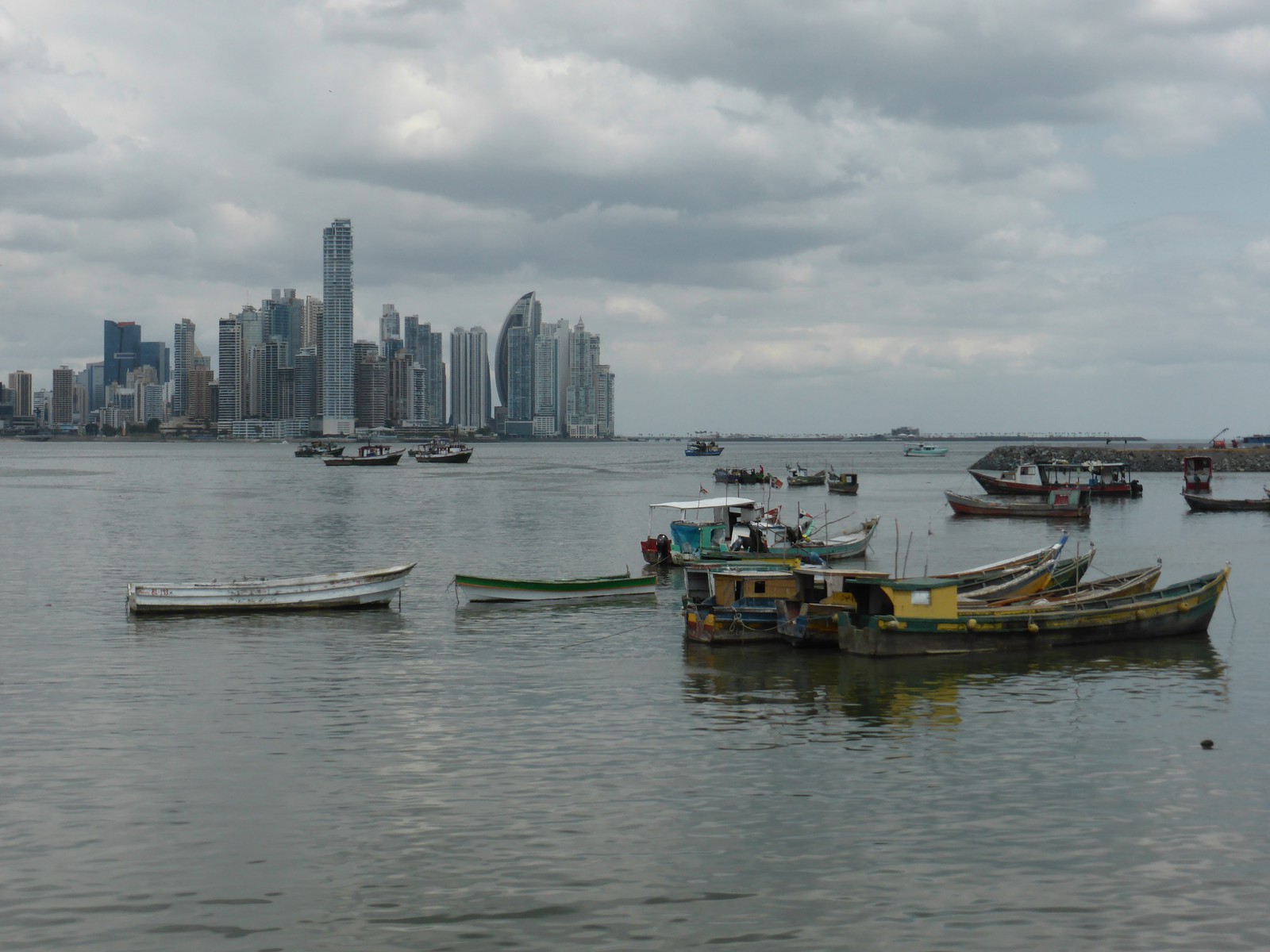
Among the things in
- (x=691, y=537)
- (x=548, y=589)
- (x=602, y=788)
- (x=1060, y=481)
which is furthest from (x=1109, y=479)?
(x=602, y=788)

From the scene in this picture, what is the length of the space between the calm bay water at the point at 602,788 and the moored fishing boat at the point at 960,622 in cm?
75

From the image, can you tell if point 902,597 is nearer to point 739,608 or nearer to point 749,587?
point 739,608

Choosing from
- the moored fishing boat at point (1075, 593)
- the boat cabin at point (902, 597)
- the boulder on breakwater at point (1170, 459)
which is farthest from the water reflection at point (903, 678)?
the boulder on breakwater at point (1170, 459)

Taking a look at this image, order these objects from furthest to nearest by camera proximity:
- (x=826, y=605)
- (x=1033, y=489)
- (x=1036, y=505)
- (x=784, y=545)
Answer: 1. (x=1033, y=489)
2. (x=1036, y=505)
3. (x=784, y=545)
4. (x=826, y=605)

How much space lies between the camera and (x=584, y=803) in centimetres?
2084

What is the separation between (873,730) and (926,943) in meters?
11.0

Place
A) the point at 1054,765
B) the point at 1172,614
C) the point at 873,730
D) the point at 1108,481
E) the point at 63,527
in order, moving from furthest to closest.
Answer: the point at 1108,481, the point at 63,527, the point at 1172,614, the point at 873,730, the point at 1054,765

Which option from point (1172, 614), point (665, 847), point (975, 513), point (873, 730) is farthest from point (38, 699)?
point (975, 513)

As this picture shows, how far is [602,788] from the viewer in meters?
21.8

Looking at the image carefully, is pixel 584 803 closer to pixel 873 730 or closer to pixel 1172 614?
pixel 873 730

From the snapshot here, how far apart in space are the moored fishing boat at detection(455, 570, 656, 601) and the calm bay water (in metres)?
1.20

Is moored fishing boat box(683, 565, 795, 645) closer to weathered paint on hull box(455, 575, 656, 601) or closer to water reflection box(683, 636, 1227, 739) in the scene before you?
water reflection box(683, 636, 1227, 739)

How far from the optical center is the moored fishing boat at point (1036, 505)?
89.6 metres

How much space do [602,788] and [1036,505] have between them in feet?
260
